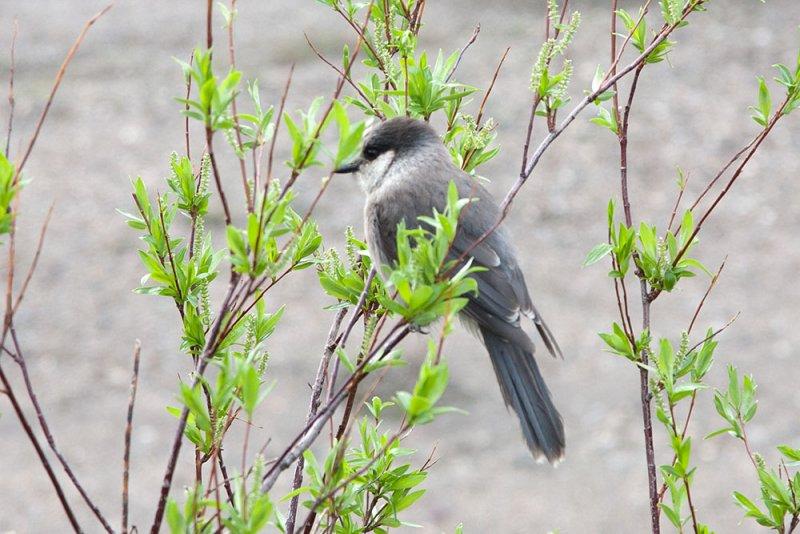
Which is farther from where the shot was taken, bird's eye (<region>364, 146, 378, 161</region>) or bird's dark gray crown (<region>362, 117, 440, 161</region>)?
bird's eye (<region>364, 146, 378, 161</region>)

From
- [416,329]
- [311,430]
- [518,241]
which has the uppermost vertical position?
[518,241]

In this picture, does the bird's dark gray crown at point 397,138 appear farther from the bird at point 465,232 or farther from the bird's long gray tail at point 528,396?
the bird's long gray tail at point 528,396

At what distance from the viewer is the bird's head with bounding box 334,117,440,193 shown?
3.97 m

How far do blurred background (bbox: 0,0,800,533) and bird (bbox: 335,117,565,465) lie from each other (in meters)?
2.20

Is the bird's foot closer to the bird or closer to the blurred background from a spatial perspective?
the bird

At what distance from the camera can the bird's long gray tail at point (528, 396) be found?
346 cm

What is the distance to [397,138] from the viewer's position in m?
4.07

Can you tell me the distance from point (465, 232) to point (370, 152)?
50 centimetres

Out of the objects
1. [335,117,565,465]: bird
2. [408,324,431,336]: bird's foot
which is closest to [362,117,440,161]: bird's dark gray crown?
[335,117,565,465]: bird

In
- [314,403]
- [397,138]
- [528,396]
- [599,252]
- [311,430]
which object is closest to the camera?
[311,430]

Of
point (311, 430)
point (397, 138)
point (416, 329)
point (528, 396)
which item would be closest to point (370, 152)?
point (397, 138)

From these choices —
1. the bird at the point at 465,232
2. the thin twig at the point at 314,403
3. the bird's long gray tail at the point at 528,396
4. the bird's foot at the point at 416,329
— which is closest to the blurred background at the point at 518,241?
the bird at the point at 465,232

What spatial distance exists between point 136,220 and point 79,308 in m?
6.67

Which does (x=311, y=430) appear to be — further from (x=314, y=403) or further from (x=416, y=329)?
(x=416, y=329)
